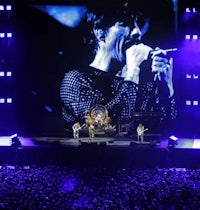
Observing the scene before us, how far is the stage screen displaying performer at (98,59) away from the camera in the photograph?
14930mm

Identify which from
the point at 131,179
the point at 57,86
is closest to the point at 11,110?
the point at 57,86

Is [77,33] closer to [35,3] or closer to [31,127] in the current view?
[35,3]

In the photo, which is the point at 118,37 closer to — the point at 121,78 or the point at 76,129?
the point at 121,78

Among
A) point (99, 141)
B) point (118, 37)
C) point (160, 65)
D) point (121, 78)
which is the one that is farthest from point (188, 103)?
point (99, 141)

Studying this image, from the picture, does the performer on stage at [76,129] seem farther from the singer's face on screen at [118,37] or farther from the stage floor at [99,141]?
the singer's face on screen at [118,37]

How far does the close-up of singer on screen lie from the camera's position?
49.6 feet

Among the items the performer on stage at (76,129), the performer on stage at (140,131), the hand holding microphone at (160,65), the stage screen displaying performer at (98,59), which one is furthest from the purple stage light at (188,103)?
the performer on stage at (76,129)

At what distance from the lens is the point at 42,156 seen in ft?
38.7

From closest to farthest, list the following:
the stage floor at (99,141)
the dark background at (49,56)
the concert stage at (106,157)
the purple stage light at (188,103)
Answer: the concert stage at (106,157) → the stage floor at (99,141) → the dark background at (49,56) → the purple stage light at (188,103)

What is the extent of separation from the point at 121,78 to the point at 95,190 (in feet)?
27.6

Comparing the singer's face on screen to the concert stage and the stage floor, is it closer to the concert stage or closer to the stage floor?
the stage floor

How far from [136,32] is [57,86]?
346 cm

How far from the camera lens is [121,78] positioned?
15289 mm

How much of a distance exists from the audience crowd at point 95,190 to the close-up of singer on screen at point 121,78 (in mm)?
6280
